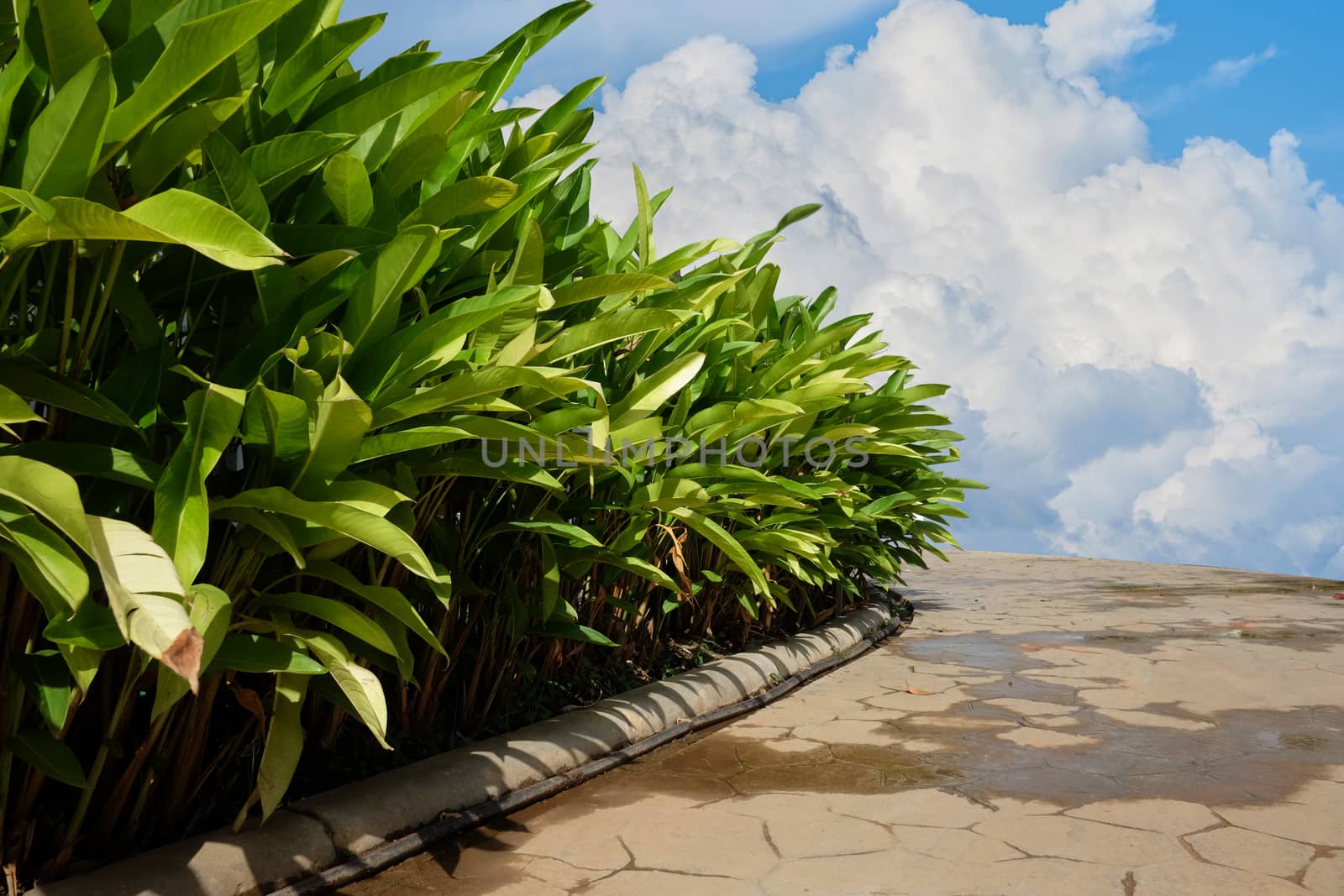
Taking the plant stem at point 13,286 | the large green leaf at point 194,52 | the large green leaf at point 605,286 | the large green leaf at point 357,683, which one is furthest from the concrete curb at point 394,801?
the large green leaf at point 194,52

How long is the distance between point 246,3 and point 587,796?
1645 millimetres

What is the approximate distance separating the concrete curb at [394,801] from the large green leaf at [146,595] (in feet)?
2.12

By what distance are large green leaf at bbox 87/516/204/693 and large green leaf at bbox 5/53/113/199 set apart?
0.42 m

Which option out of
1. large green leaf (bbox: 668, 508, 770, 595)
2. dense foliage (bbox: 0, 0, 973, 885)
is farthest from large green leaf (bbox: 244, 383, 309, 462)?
large green leaf (bbox: 668, 508, 770, 595)

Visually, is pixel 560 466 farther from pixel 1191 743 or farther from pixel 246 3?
pixel 1191 743

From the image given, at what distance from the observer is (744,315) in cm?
334

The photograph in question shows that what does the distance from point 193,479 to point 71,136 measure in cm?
42

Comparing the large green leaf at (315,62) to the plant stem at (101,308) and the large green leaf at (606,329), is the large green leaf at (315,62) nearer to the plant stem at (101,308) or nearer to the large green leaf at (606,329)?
the plant stem at (101,308)

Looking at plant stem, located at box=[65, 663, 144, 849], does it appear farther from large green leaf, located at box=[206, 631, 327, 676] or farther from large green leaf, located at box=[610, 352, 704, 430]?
large green leaf, located at box=[610, 352, 704, 430]

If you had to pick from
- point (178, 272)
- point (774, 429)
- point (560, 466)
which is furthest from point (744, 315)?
point (178, 272)

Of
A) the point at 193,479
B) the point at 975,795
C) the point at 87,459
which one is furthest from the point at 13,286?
the point at 975,795

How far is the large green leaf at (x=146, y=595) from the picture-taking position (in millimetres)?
1005

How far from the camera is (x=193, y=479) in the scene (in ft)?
4.47

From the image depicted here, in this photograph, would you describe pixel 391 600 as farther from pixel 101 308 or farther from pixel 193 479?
pixel 101 308
